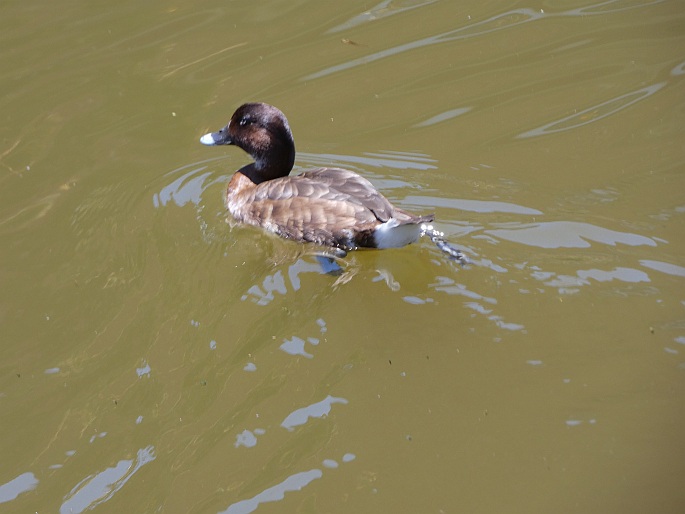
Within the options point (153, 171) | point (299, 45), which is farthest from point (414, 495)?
Answer: point (299, 45)

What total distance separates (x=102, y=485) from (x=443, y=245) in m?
2.75

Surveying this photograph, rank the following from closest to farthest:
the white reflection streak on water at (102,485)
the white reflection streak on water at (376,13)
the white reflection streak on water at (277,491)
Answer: the white reflection streak on water at (277,491)
the white reflection streak on water at (102,485)
the white reflection streak on water at (376,13)

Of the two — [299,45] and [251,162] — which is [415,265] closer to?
[251,162]

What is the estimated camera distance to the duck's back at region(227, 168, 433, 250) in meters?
6.06

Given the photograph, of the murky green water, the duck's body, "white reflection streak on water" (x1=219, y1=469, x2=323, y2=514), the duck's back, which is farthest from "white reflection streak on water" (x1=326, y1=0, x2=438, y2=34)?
"white reflection streak on water" (x1=219, y1=469, x2=323, y2=514)

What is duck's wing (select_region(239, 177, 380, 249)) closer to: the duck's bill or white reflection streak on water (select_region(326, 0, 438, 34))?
the duck's bill

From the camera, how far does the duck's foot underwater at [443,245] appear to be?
5.98m

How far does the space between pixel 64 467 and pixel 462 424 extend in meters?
2.14

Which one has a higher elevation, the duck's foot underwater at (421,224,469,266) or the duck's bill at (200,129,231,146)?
the duck's bill at (200,129,231,146)

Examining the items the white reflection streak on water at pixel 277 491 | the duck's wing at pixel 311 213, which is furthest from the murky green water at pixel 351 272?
the duck's wing at pixel 311 213

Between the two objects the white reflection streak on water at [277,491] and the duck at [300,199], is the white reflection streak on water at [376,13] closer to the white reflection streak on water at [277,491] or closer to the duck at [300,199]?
the duck at [300,199]

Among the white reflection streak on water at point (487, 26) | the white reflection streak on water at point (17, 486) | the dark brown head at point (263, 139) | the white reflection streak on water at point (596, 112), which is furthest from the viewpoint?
the white reflection streak on water at point (487, 26)

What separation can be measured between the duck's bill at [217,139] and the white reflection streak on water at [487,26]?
168cm

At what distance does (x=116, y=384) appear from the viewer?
523 centimetres
